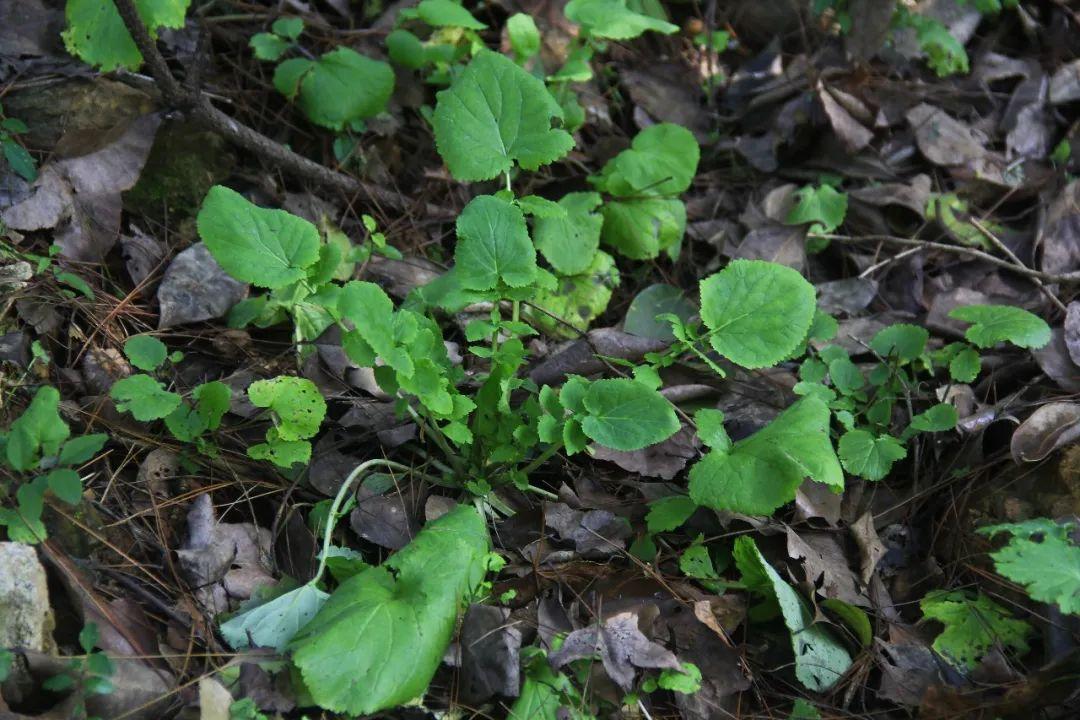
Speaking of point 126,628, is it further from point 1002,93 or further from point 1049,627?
point 1002,93

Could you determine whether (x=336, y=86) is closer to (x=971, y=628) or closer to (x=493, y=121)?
(x=493, y=121)

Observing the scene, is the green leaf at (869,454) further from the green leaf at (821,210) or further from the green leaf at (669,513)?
the green leaf at (821,210)

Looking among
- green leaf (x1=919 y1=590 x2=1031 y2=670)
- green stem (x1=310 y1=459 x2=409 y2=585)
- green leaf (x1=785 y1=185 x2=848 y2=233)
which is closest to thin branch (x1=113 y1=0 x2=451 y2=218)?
green stem (x1=310 y1=459 x2=409 y2=585)

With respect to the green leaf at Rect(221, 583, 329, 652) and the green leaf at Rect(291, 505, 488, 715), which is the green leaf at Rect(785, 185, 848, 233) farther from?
the green leaf at Rect(221, 583, 329, 652)

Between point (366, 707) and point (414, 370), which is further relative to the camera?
point (414, 370)

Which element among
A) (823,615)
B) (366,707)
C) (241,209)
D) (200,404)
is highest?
(241,209)

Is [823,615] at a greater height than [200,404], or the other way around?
[200,404]

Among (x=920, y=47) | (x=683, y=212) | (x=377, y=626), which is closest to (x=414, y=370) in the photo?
(x=377, y=626)
